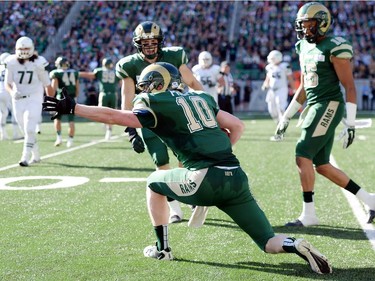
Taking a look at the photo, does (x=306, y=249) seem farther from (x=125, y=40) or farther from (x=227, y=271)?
(x=125, y=40)

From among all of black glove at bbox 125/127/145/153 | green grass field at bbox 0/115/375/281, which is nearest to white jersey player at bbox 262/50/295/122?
green grass field at bbox 0/115/375/281

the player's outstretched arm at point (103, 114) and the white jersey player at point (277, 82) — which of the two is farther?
the white jersey player at point (277, 82)

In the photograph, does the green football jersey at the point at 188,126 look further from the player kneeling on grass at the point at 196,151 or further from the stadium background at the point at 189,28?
the stadium background at the point at 189,28

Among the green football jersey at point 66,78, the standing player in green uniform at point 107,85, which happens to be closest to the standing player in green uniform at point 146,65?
the green football jersey at point 66,78

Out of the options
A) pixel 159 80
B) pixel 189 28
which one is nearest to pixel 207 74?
pixel 159 80

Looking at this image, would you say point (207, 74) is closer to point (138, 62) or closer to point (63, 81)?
point (63, 81)

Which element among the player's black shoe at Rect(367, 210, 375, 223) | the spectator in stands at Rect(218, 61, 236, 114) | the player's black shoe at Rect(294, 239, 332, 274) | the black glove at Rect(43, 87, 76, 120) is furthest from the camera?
the spectator in stands at Rect(218, 61, 236, 114)

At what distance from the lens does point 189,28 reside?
29.2 metres

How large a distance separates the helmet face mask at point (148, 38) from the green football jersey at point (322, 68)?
117cm

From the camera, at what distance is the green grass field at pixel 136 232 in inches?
163

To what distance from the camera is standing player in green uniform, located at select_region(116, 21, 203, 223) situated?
558 centimetres

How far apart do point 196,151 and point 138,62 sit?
1.85 meters

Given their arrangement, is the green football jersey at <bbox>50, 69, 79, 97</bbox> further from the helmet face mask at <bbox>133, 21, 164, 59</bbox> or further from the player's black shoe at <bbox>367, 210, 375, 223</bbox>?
the player's black shoe at <bbox>367, 210, 375, 223</bbox>

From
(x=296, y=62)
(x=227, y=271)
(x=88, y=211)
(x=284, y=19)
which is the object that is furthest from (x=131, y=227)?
(x=284, y=19)
